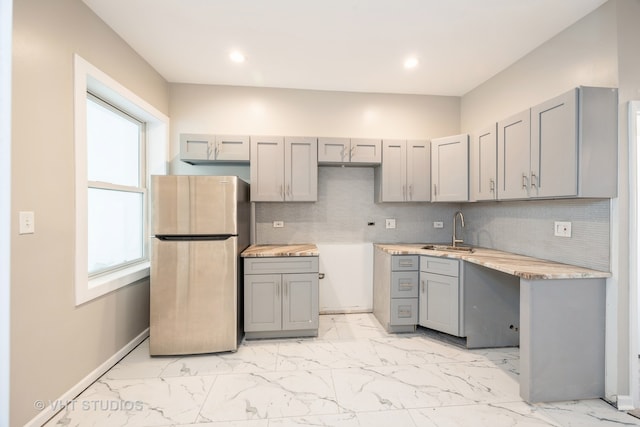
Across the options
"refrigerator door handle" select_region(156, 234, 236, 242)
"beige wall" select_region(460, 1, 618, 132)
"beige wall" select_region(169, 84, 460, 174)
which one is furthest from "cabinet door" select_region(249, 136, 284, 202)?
"beige wall" select_region(460, 1, 618, 132)

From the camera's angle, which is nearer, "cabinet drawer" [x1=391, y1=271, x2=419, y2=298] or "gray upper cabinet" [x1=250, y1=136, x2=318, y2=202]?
"cabinet drawer" [x1=391, y1=271, x2=419, y2=298]

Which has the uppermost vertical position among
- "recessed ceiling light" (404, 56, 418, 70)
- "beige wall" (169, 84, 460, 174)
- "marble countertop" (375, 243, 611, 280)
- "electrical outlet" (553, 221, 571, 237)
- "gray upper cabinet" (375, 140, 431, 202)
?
"recessed ceiling light" (404, 56, 418, 70)

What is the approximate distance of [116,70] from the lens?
218 cm

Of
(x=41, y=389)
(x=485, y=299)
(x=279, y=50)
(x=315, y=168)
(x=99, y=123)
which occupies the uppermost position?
(x=279, y=50)

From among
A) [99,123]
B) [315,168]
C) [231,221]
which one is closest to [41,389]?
[231,221]

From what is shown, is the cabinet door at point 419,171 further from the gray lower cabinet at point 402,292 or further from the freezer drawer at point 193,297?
the freezer drawer at point 193,297

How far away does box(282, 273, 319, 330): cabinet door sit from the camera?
2.57m

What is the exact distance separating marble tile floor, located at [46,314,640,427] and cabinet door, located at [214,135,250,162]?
1874 mm

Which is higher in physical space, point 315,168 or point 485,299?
point 315,168

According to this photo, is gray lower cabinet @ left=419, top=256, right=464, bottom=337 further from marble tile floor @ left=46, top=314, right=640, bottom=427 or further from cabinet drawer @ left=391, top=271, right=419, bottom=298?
marble tile floor @ left=46, top=314, right=640, bottom=427

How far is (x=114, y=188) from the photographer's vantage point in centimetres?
233

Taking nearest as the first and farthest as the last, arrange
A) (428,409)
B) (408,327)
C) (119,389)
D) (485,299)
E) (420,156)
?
(428,409), (119,389), (485,299), (408,327), (420,156)

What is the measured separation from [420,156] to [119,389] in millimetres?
3386

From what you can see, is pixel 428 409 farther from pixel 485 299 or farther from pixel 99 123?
pixel 99 123
